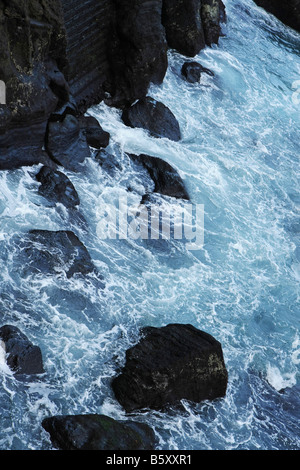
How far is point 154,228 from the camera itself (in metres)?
13.7

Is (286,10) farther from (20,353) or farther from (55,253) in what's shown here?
(20,353)

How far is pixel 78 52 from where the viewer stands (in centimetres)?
1541

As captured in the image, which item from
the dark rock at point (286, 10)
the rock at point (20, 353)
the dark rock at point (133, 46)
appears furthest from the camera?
the dark rock at point (286, 10)

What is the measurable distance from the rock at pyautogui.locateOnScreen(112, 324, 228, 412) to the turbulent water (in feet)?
0.62

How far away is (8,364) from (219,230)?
638 centimetres

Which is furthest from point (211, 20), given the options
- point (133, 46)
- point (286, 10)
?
point (286, 10)

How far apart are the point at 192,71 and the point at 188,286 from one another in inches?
336

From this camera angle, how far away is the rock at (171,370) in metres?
10.1

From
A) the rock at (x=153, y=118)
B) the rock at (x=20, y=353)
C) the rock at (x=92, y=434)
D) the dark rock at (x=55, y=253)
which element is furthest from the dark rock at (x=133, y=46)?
the rock at (x=92, y=434)

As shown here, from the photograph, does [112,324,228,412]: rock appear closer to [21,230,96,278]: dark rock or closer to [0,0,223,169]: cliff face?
[21,230,96,278]: dark rock

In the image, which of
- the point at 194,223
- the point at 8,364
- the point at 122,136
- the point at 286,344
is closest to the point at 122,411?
the point at 8,364

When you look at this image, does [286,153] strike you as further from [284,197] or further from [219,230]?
[219,230]

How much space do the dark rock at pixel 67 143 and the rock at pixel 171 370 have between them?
448 centimetres

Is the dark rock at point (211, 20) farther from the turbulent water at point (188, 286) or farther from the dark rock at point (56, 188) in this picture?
the dark rock at point (56, 188)
